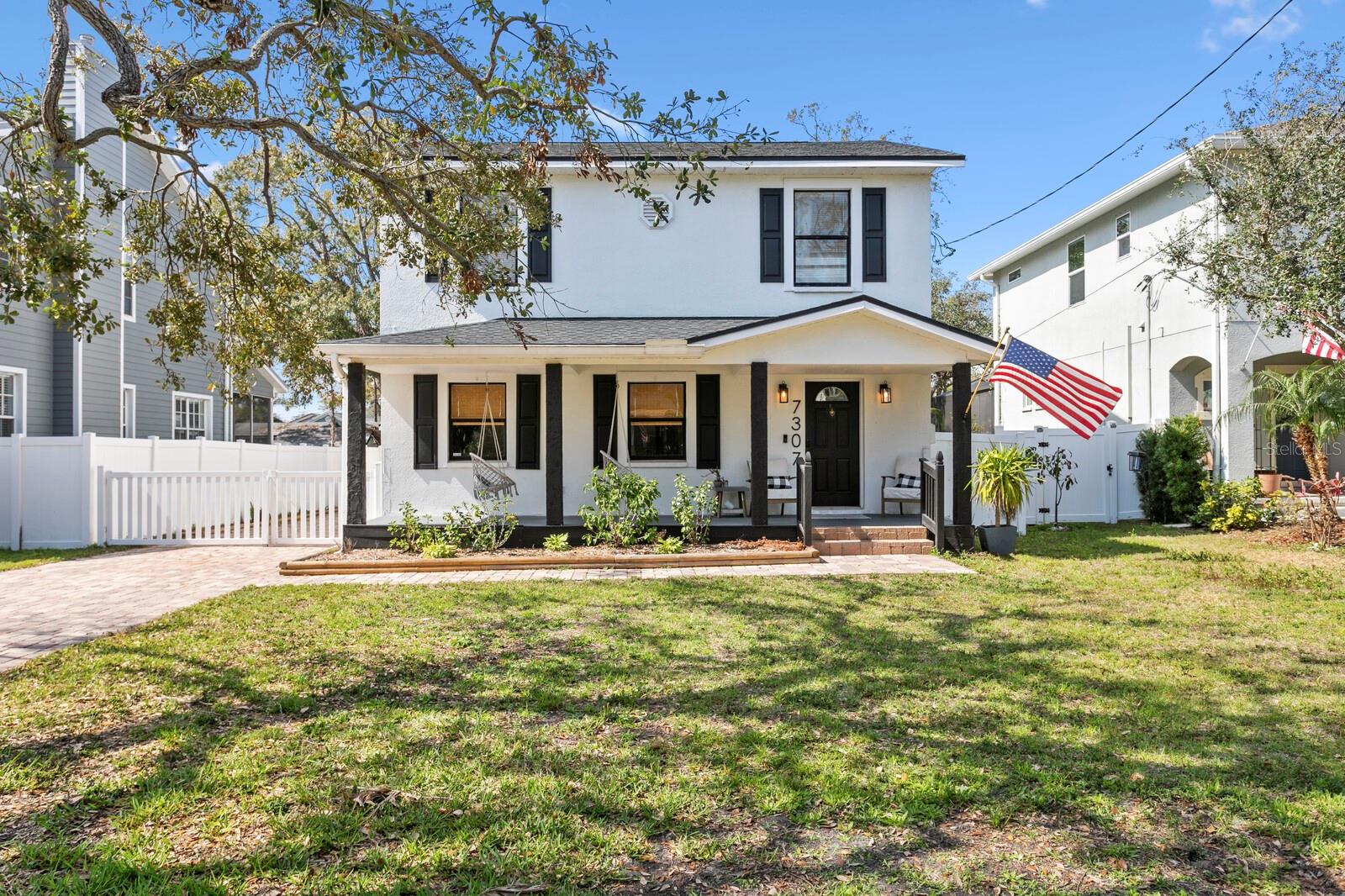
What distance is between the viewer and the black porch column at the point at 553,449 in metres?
10.5

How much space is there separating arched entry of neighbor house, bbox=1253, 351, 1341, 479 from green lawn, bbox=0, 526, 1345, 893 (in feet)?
A: 34.8

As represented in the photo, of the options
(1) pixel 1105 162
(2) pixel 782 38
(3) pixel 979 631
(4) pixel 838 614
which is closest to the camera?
(3) pixel 979 631

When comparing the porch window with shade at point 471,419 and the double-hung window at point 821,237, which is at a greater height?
the double-hung window at point 821,237

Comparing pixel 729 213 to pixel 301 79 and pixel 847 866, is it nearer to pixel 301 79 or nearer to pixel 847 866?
pixel 301 79

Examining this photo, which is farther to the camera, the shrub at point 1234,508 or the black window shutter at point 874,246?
the black window shutter at point 874,246

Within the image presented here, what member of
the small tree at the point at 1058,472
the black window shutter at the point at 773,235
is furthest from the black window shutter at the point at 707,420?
the small tree at the point at 1058,472

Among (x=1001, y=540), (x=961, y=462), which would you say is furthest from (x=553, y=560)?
(x=1001, y=540)

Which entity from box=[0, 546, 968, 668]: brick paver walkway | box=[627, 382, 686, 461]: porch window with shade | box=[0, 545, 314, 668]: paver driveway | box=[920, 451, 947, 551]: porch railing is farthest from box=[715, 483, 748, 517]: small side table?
box=[0, 545, 314, 668]: paver driveway

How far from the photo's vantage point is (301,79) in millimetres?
7840

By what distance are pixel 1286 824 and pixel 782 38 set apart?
14363 mm

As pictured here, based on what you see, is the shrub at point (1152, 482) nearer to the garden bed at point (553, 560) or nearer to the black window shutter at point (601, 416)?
the garden bed at point (553, 560)

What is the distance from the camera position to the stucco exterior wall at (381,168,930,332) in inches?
480

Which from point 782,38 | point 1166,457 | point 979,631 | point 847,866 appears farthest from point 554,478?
point 1166,457

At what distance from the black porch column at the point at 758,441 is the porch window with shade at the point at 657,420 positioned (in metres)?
1.88
